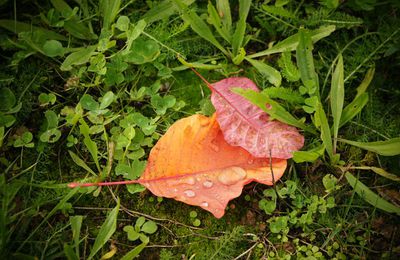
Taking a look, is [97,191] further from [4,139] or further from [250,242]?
[250,242]

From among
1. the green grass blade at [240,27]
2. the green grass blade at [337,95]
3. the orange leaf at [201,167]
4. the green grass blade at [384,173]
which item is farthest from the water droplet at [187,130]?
the green grass blade at [384,173]

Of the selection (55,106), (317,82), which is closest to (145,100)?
(55,106)

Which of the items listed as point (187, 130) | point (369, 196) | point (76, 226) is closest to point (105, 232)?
point (76, 226)

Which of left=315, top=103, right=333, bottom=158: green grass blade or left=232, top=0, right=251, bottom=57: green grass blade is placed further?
left=232, top=0, right=251, bottom=57: green grass blade

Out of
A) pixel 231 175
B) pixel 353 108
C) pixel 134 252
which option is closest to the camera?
pixel 134 252

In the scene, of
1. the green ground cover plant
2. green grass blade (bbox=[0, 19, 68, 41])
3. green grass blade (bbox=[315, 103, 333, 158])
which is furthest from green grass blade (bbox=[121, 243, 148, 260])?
green grass blade (bbox=[0, 19, 68, 41])

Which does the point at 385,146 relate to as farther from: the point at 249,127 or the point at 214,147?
the point at 214,147

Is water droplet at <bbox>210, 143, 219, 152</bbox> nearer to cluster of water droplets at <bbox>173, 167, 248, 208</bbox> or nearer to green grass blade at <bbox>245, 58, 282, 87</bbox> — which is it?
cluster of water droplets at <bbox>173, 167, 248, 208</bbox>
